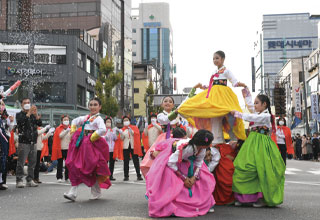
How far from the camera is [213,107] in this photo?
697 centimetres

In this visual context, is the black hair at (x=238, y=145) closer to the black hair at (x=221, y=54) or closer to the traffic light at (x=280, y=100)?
the black hair at (x=221, y=54)

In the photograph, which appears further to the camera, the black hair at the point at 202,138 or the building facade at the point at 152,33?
the building facade at the point at 152,33

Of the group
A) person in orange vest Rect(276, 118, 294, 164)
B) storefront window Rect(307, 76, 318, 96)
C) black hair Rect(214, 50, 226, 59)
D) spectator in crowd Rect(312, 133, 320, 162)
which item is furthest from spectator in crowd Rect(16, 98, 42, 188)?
storefront window Rect(307, 76, 318, 96)

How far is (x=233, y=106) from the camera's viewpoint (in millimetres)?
7152

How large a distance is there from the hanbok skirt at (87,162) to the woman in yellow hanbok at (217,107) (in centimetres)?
150

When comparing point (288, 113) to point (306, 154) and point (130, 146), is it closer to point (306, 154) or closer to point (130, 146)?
point (306, 154)

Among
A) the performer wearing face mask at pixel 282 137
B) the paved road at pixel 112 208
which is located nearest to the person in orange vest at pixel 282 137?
the performer wearing face mask at pixel 282 137

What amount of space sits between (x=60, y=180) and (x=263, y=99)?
22.1 feet

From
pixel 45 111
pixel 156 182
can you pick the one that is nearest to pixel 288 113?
→ pixel 45 111

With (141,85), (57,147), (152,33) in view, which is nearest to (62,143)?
(57,147)

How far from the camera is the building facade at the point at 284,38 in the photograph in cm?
14350

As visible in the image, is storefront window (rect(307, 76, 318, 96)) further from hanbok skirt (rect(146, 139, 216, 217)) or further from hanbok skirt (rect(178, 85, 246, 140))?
hanbok skirt (rect(146, 139, 216, 217))

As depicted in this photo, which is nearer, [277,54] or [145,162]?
[145,162]

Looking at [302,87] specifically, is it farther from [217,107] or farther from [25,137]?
[217,107]
